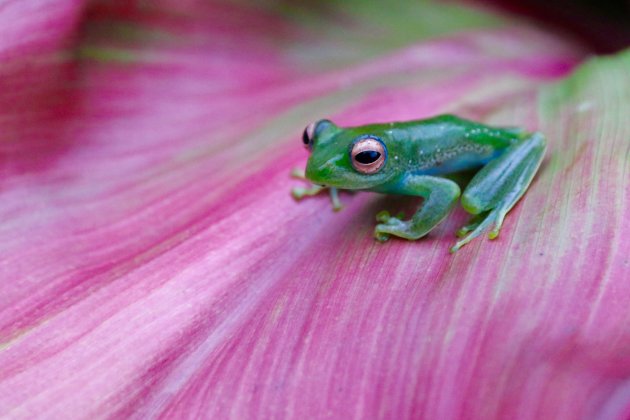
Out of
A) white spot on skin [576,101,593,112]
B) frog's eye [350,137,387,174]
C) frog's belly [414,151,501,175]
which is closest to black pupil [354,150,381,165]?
frog's eye [350,137,387,174]

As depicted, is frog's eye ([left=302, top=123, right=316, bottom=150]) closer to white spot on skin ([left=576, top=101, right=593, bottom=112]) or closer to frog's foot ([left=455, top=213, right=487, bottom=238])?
frog's foot ([left=455, top=213, right=487, bottom=238])

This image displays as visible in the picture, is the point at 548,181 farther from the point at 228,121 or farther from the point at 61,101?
the point at 61,101

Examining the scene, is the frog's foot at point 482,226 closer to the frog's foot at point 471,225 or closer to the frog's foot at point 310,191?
the frog's foot at point 471,225

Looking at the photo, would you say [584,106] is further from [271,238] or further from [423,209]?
[271,238]

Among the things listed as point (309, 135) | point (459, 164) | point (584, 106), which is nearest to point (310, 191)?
point (309, 135)

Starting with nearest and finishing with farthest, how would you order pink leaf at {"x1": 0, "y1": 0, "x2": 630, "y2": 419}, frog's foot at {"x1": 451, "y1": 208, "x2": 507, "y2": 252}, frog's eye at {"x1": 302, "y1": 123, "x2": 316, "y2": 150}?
pink leaf at {"x1": 0, "y1": 0, "x2": 630, "y2": 419}
frog's foot at {"x1": 451, "y1": 208, "x2": 507, "y2": 252}
frog's eye at {"x1": 302, "y1": 123, "x2": 316, "y2": 150}

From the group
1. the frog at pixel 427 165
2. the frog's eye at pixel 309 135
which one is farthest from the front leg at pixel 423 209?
the frog's eye at pixel 309 135

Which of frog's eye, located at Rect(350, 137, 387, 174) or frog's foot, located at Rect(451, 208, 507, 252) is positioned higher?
frog's eye, located at Rect(350, 137, 387, 174)
